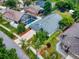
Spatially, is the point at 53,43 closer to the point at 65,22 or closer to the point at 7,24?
the point at 65,22

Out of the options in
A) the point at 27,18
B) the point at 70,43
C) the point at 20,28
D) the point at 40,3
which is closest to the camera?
the point at 70,43

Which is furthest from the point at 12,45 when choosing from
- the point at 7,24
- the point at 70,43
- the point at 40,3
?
the point at 40,3

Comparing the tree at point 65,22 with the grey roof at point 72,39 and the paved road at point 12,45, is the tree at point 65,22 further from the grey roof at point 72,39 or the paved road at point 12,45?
the paved road at point 12,45

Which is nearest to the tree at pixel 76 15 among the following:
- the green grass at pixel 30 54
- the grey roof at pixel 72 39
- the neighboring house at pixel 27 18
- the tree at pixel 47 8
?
the grey roof at pixel 72 39

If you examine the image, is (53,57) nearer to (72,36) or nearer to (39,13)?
(72,36)

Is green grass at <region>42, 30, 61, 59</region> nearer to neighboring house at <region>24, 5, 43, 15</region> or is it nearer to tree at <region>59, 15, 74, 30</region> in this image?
tree at <region>59, 15, 74, 30</region>

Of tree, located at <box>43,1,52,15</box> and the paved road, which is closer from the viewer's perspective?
the paved road

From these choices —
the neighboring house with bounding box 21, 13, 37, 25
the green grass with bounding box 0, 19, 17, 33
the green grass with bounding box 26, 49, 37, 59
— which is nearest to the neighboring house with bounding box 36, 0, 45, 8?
the neighboring house with bounding box 21, 13, 37, 25
